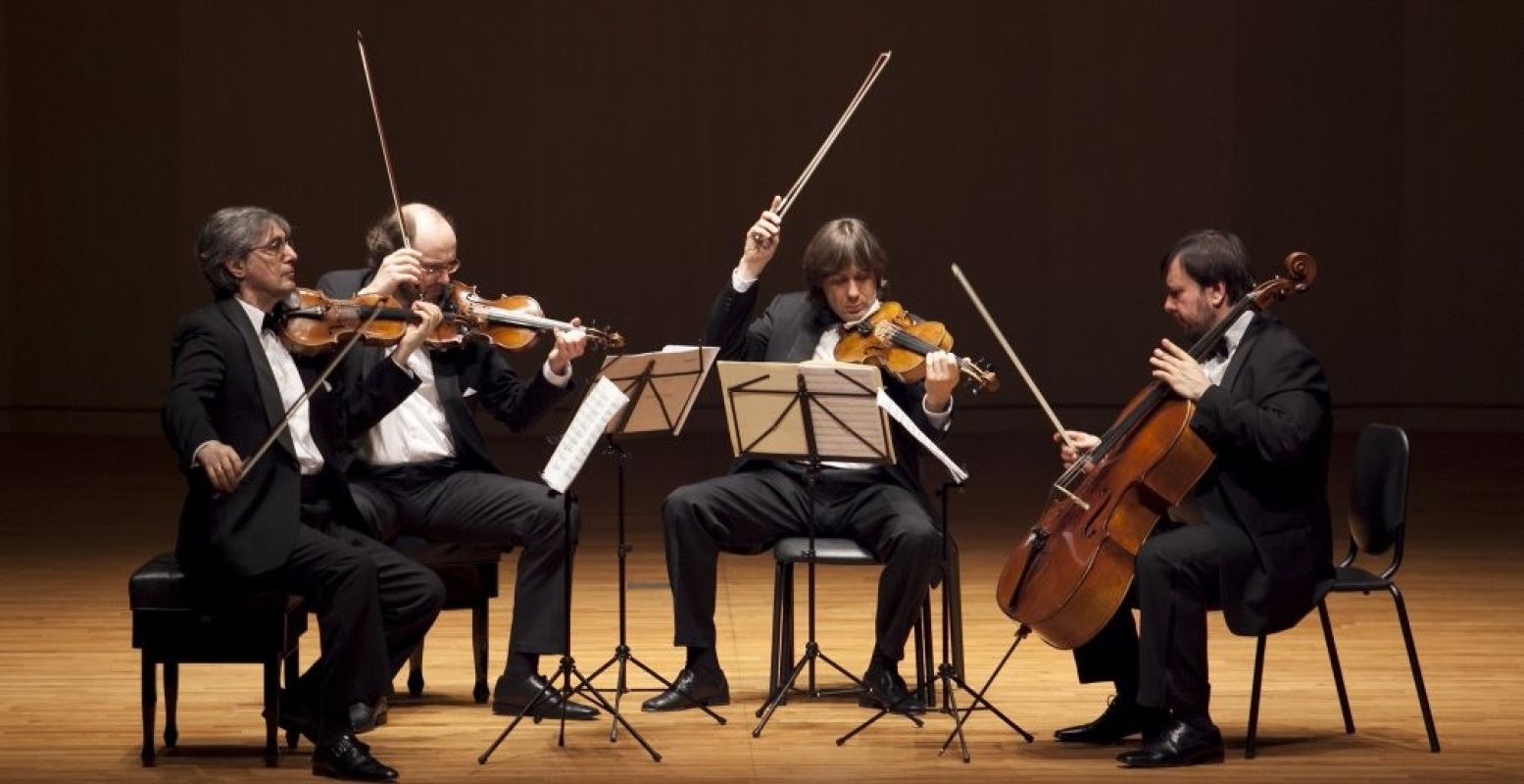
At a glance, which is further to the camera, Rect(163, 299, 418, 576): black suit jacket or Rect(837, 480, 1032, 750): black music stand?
Rect(837, 480, 1032, 750): black music stand

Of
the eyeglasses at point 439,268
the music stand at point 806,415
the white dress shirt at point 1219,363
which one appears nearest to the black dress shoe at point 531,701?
the music stand at point 806,415

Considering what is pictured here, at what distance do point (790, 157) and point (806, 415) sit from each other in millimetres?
6296

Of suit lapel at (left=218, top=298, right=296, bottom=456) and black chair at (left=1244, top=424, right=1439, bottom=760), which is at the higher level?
suit lapel at (left=218, top=298, right=296, bottom=456)

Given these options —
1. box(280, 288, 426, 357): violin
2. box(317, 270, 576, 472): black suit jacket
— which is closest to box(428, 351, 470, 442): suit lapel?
box(317, 270, 576, 472): black suit jacket

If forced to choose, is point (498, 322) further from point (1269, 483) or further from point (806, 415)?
point (1269, 483)

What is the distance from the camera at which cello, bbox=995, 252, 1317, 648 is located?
4.03 metres

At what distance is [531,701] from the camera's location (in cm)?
455

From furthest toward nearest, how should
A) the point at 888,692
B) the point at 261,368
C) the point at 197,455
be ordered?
the point at 888,692 → the point at 261,368 → the point at 197,455

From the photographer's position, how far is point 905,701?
462cm

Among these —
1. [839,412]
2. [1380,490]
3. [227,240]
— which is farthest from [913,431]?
[227,240]

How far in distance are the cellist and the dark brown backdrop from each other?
20.6 ft

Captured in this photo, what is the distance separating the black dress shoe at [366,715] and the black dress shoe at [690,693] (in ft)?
2.00

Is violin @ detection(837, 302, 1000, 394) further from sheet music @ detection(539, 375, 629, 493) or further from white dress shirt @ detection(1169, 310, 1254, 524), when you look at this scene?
sheet music @ detection(539, 375, 629, 493)

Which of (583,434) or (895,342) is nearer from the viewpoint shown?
(583,434)
